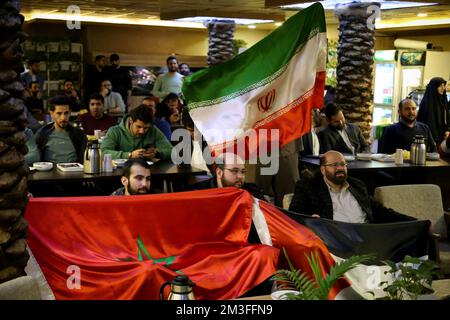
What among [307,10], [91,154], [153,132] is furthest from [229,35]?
[307,10]

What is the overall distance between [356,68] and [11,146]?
8.27 m

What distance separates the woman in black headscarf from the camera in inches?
421

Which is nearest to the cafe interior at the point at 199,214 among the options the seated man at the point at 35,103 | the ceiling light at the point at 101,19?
the seated man at the point at 35,103

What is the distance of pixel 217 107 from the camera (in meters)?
5.29

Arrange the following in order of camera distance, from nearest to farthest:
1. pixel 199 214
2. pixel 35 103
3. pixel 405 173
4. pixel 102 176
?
pixel 199 214 < pixel 102 176 < pixel 405 173 < pixel 35 103

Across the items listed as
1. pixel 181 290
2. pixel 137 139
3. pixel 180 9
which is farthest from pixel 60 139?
pixel 180 9

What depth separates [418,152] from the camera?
768 cm

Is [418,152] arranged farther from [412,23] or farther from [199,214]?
[412,23]

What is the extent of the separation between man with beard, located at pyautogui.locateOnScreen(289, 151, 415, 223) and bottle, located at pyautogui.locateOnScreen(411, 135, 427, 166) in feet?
7.84

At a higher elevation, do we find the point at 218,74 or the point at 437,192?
the point at 218,74

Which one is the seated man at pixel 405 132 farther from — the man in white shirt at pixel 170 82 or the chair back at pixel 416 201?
the man in white shirt at pixel 170 82

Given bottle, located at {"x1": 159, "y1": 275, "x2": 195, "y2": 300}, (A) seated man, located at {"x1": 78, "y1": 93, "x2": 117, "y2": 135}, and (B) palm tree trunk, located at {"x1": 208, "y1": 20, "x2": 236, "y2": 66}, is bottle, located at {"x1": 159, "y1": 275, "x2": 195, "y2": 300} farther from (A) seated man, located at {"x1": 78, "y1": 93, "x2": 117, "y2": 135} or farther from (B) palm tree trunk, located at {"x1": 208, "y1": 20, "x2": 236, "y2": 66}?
(B) palm tree trunk, located at {"x1": 208, "y1": 20, "x2": 236, "y2": 66}
